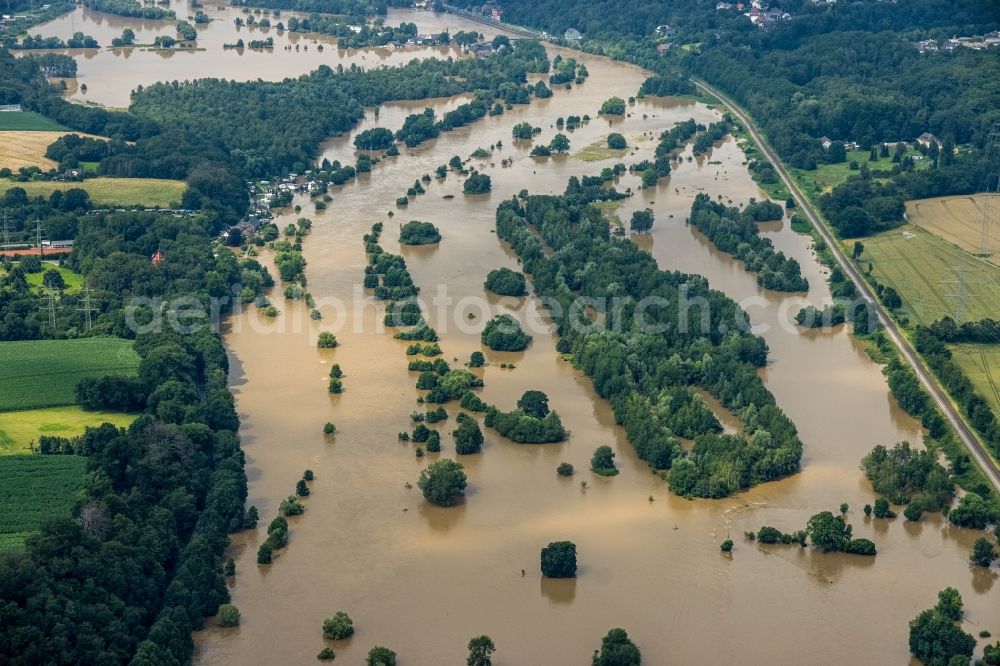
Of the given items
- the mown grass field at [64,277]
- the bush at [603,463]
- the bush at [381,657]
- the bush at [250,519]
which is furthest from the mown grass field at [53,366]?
the bush at [381,657]

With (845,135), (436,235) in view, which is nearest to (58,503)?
(436,235)

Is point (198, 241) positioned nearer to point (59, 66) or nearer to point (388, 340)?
point (388, 340)

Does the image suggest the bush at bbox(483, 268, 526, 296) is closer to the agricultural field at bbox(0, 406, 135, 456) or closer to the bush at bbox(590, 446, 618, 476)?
the bush at bbox(590, 446, 618, 476)

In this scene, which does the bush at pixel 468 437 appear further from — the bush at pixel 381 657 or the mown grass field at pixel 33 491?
the bush at pixel 381 657

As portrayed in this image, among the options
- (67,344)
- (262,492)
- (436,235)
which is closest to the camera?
(262,492)

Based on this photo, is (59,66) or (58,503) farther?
(59,66)

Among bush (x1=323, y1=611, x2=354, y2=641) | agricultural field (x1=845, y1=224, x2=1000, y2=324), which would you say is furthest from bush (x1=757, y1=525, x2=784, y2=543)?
agricultural field (x1=845, y1=224, x2=1000, y2=324)
